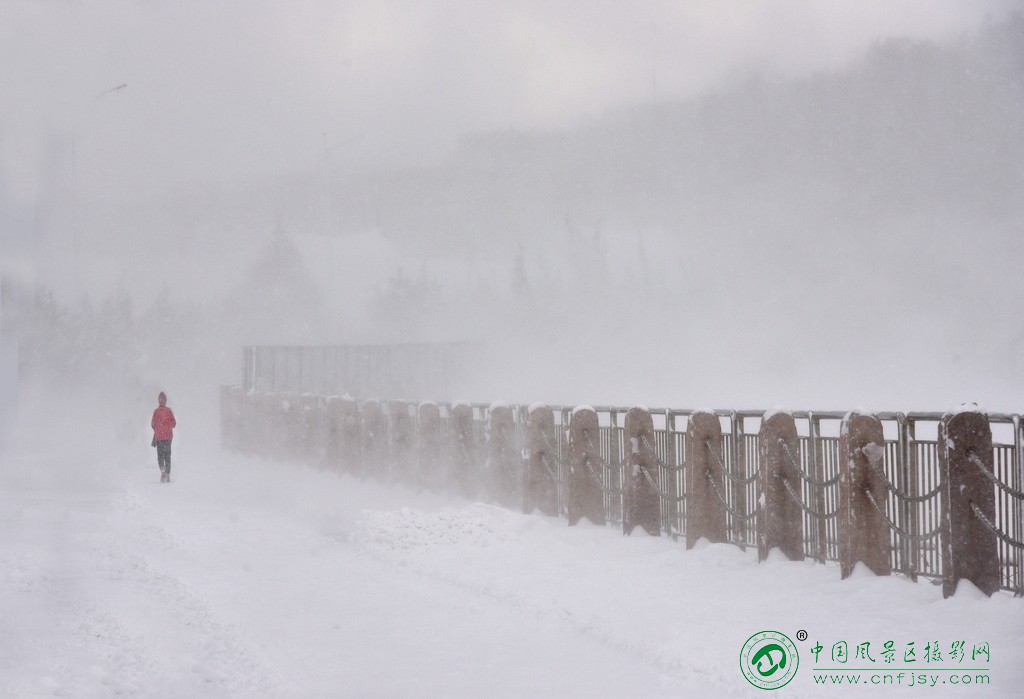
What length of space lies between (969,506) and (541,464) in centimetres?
817

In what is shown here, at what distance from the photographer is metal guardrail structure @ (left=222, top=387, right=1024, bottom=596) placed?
9.91 metres

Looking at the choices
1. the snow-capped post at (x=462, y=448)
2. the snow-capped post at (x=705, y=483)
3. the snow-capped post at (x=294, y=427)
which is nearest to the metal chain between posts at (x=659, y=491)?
the snow-capped post at (x=705, y=483)

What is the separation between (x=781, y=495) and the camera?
11984 mm

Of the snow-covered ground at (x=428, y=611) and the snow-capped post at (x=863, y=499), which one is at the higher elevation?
the snow-capped post at (x=863, y=499)

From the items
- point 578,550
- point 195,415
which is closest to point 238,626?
point 578,550

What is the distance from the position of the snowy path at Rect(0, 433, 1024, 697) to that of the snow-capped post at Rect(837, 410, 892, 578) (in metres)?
0.36

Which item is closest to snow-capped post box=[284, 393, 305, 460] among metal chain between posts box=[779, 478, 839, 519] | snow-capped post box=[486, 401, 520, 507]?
snow-capped post box=[486, 401, 520, 507]

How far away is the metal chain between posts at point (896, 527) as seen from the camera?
9977mm

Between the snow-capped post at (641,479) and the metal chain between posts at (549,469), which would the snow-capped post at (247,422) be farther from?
the snow-capped post at (641,479)

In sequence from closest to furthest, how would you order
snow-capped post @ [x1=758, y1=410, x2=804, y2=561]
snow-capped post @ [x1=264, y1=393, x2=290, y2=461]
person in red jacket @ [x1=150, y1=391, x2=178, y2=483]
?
snow-capped post @ [x1=758, y1=410, x2=804, y2=561], person in red jacket @ [x1=150, y1=391, x2=178, y2=483], snow-capped post @ [x1=264, y1=393, x2=290, y2=461]

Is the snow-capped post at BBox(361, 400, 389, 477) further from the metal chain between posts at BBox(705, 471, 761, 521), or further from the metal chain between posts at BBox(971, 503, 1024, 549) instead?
the metal chain between posts at BBox(971, 503, 1024, 549)

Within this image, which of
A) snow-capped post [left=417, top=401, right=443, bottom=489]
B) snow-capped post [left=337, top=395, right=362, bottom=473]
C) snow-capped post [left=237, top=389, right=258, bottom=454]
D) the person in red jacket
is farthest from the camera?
snow-capped post [left=237, top=389, right=258, bottom=454]

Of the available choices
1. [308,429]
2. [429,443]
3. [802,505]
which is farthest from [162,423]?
[802,505]

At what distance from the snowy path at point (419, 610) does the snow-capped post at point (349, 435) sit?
907 centimetres
